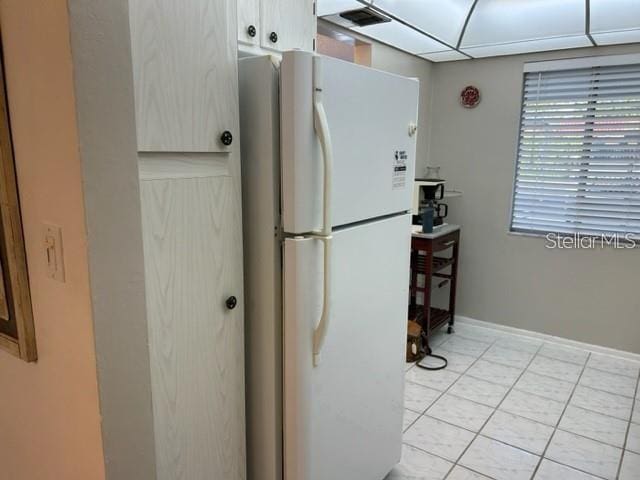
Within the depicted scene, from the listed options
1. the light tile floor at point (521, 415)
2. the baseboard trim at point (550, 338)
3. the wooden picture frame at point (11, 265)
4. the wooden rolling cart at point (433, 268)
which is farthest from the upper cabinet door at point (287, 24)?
the baseboard trim at point (550, 338)

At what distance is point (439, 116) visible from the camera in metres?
3.99

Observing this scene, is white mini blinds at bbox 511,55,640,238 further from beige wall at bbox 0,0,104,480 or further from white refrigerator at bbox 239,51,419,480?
beige wall at bbox 0,0,104,480

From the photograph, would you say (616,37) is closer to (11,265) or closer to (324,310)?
(324,310)

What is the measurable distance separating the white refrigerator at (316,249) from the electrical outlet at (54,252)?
58cm

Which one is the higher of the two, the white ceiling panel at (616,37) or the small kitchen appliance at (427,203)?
the white ceiling panel at (616,37)

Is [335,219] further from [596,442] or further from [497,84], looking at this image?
[497,84]

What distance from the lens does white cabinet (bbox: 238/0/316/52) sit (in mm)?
1597

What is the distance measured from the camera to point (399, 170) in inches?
72.7

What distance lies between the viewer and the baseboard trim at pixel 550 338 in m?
3.43

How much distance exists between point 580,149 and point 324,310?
289cm

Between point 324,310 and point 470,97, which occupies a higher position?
point 470,97

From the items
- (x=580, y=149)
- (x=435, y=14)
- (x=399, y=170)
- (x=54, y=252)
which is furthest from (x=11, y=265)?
(x=580, y=149)

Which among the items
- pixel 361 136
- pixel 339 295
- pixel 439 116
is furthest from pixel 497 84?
pixel 339 295

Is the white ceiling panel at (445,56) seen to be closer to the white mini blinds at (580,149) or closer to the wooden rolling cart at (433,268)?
the white mini blinds at (580,149)
